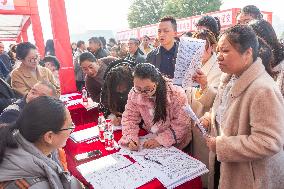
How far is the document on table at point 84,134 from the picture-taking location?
2257 mm

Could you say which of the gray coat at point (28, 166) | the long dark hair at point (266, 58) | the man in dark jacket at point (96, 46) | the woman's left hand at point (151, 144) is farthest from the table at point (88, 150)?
the man in dark jacket at point (96, 46)

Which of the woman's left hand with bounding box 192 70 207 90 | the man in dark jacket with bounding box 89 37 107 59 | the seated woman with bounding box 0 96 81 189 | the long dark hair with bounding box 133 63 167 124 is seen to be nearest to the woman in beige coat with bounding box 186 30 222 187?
the woman's left hand with bounding box 192 70 207 90

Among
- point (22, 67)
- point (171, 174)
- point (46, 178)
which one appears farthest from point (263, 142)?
point (22, 67)

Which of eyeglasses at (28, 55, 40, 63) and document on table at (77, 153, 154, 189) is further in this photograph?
eyeglasses at (28, 55, 40, 63)

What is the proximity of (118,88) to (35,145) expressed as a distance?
1.30 m

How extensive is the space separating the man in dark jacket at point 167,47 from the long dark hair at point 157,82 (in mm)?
1122

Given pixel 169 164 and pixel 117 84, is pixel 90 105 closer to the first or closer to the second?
pixel 117 84

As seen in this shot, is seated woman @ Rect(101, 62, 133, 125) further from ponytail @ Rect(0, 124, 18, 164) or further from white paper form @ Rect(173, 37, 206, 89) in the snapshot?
ponytail @ Rect(0, 124, 18, 164)

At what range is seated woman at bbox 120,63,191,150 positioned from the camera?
1.96 metres

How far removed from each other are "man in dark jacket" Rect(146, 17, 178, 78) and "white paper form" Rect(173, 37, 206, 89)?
3.86ft

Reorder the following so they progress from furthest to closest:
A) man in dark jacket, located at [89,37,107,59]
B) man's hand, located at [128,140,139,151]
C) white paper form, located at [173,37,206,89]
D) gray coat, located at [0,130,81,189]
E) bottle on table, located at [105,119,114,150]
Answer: man in dark jacket, located at [89,37,107,59]
bottle on table, located at [105,119,114,150]
man's hand, located at [128,140,139,151]
white paper form, located at [173,37,206,89]
gray coat, located at [0,130,81,189]

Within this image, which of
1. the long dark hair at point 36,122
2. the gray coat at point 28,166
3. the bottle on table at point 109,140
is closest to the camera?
the gray coat at point 28,166

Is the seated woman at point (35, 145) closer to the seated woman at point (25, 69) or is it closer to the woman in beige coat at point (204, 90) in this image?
the woman in beige coat at point (204, 90)

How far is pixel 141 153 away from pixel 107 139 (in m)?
0.38
